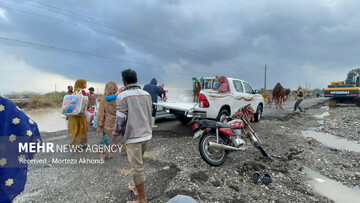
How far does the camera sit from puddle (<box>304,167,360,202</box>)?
307 cm

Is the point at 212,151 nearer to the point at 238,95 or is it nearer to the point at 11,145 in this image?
the point at 11,145

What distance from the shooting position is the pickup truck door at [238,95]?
666 centimetres

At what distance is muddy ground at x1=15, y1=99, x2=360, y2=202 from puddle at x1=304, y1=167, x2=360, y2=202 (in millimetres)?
132

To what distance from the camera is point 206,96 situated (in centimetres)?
576

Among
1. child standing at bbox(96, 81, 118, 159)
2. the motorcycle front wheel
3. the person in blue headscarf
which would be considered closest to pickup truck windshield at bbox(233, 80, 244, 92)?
the motorcycle front wheel

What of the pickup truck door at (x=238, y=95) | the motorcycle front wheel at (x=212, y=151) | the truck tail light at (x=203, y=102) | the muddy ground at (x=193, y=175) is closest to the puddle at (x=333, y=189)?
the muddy ground at (x=193, y=175)

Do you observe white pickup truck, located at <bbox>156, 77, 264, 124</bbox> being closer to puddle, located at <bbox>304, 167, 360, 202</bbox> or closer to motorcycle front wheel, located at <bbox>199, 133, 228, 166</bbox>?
motorcycle front wheel, located at <bbox>199, 133, 228, 166</bbox>

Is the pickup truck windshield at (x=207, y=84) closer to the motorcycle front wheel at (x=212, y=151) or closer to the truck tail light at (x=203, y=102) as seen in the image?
the truck tail light at (x=203, y=102)

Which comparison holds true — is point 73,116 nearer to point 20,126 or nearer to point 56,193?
point 56,193

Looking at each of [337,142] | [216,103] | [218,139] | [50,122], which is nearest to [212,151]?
[218,139]

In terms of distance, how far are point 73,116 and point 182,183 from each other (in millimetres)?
3082

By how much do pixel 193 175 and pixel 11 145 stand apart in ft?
8.72

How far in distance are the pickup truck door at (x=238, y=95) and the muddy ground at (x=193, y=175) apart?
68.9 inches

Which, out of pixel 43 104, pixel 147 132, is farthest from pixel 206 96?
pixel 43 104
